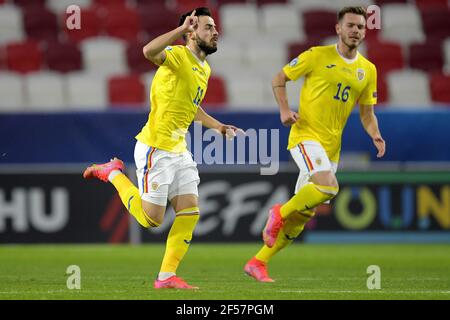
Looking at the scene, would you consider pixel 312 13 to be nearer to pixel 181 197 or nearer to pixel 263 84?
pixel 263 84

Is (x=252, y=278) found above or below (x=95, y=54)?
below

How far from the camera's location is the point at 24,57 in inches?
613

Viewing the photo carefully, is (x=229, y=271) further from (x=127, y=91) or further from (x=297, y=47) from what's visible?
(x=297, y=47)

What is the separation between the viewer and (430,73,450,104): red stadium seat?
1513 centimetres

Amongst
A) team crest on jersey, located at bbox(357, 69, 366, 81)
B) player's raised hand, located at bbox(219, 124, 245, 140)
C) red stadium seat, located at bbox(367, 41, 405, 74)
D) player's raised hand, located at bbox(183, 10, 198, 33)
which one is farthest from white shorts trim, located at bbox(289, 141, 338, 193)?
red stadium seat, located at bbox(367, 41, 405, 74)

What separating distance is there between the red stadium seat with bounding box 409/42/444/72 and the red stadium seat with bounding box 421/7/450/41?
0.58 m

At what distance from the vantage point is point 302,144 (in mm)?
8539

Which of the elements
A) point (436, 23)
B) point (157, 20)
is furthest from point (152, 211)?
point (436, 23)

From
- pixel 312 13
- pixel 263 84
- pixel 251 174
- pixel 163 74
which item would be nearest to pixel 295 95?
pixel 263 84

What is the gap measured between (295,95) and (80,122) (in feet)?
10.2

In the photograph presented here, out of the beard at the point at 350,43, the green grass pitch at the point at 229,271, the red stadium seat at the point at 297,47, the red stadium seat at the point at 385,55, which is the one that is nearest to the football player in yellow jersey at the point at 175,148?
the green grass pitch at the point at 229,271

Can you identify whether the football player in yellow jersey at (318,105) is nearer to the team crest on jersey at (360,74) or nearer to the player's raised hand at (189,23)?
the team crest on jersey at (360,74)

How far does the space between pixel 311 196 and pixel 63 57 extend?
27.0ft

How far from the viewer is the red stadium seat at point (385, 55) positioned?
52.2 feet
